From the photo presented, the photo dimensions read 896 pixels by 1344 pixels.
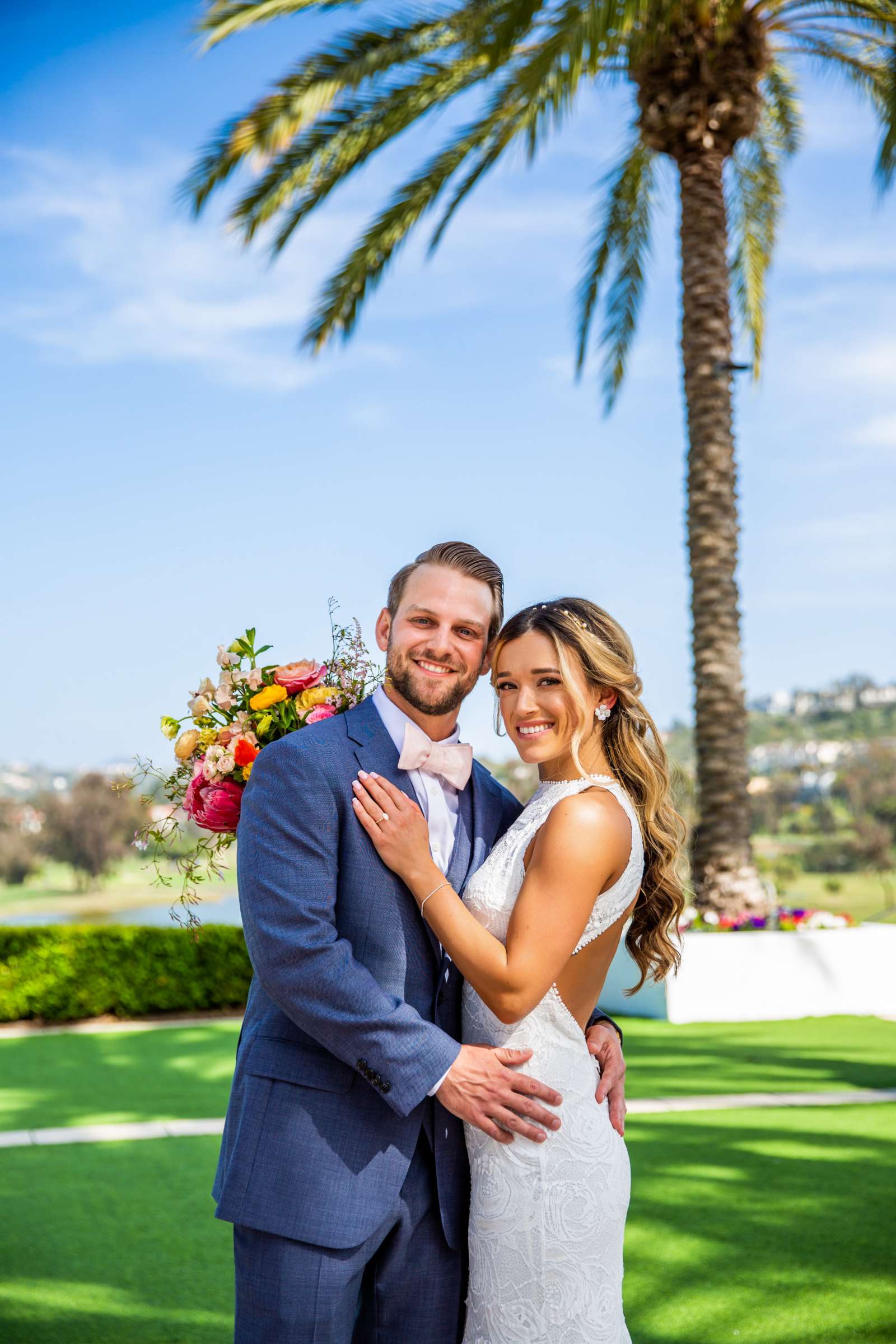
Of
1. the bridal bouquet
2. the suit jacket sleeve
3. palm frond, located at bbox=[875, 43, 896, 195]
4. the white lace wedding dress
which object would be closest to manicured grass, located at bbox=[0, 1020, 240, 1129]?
the bridal bouquet

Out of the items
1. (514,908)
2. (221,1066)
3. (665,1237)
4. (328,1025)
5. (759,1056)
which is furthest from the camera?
(221,1066)

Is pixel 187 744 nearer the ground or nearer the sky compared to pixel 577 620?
nearer the ground

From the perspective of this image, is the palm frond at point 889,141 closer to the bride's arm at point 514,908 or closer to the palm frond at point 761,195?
the palm frond at point 761,195

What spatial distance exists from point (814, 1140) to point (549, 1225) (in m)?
4.80

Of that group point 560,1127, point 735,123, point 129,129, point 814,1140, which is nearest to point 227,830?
point 560,1127

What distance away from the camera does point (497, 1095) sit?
102 inches

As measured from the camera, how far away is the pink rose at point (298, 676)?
3.04 meters

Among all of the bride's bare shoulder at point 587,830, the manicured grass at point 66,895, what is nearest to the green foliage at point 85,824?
the manicured grass at point 66,895

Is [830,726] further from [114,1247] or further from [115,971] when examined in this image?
[114,1247]

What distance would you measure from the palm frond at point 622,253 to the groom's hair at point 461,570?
36.7 feet

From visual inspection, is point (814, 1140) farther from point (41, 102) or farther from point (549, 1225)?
point (41, 102)

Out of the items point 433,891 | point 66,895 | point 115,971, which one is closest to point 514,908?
point 433,891

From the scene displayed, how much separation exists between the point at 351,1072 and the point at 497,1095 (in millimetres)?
321

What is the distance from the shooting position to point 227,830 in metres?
3.07
